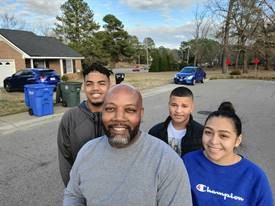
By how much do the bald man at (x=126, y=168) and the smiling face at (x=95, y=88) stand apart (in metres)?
0.90

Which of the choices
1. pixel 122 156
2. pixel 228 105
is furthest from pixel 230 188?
pixel 228 105

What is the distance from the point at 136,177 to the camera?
161cm

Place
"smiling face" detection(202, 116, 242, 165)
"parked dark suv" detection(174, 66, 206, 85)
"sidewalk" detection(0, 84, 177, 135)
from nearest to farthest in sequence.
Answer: "smiling face" detection(202, 116, 242, 165) → "sidewalk" detection(0, 84, 177, 135) → "parked dark suv" detection(174, 66, 206, 85)

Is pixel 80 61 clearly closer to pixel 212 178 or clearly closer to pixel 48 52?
pixel 48 52

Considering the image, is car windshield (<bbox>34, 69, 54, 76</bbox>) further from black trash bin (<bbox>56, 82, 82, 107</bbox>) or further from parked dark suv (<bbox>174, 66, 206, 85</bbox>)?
parked dark suv (<bbox>174, 66, 206, 85</bbox>)

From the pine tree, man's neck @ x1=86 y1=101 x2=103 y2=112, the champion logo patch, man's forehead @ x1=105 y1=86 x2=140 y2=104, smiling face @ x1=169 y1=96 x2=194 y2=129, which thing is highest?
the pine tree

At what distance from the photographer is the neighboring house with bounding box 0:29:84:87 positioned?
3008cm

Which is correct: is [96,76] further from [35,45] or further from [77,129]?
[35,45]

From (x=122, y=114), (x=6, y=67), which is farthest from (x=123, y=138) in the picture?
(x=6, y=67)

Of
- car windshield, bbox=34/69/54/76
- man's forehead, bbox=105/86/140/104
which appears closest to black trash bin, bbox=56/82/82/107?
car windshield, bbox=34/69/54/76

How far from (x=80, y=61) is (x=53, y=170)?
1502 inches

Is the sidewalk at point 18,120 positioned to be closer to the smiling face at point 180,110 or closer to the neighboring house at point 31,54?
the smiling face at point 180,110

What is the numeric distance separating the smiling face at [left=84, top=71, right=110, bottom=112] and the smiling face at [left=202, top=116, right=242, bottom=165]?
3.06 ft

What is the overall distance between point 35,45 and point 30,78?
15.8 metres
